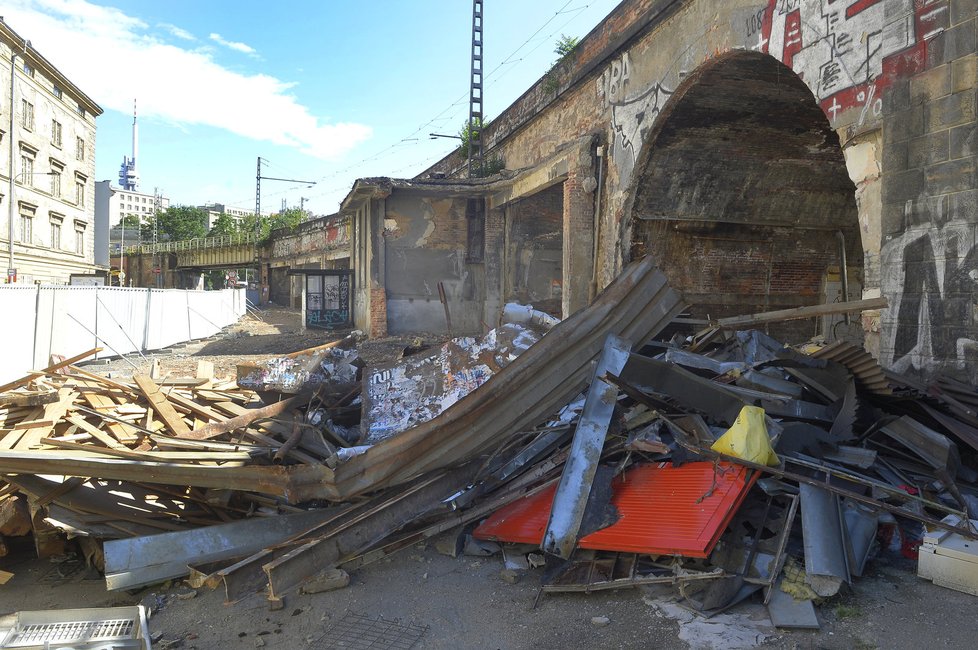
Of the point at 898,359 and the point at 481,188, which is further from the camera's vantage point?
the point at 481,188

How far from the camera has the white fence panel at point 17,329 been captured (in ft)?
30.9

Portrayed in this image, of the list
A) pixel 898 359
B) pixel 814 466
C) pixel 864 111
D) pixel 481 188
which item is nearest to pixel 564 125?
pixel 481 188

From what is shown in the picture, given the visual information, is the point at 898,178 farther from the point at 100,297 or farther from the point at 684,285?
the point at 100,297

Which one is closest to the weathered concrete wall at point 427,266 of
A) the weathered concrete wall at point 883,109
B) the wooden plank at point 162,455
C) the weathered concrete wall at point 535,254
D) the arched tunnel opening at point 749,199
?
the weathered concrete wall at point 535,254

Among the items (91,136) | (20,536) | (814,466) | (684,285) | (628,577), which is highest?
(91,136)

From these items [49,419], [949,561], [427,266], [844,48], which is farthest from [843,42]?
[427,266]

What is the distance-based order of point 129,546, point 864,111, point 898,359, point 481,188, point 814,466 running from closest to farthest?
point 814,466 → point 129,546 → point 898,359 → point 864,111 → point 481,188

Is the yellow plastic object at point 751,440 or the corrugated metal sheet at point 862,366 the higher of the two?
the corrugated metal sheet at point 862,366

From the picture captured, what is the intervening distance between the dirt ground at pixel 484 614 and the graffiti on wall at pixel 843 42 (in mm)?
3876

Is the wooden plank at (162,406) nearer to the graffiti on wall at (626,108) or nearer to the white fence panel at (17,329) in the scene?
the white fence panel at (17,329)

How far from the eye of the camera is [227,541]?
3.51 m

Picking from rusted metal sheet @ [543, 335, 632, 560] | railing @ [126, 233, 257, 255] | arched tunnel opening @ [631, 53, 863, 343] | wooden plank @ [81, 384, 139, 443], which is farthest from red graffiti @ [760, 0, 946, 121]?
railing @ [126, 233, 257, 255]

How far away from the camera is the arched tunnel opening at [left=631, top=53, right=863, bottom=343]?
27.1ft

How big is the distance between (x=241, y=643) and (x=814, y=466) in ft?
9.60
